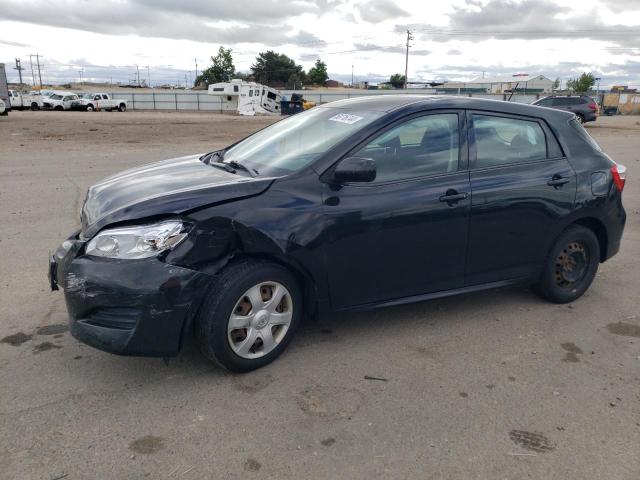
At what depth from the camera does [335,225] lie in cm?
357

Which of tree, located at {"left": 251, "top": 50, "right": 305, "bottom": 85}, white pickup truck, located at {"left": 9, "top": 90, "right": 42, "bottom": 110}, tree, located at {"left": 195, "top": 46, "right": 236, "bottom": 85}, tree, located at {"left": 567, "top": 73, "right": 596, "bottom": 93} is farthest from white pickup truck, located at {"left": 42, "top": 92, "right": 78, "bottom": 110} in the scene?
tree, located at {"left": 567, "top": 73, "right": 596, "bottom": 93}

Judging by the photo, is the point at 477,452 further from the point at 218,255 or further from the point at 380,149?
the point at 380,149

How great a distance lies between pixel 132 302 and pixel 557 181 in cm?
326

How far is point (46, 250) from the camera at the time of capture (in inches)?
230

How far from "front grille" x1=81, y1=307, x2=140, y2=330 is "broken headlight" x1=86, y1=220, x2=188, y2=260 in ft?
0.95

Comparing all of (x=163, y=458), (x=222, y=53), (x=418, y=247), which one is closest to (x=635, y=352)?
(x=418, y=247)

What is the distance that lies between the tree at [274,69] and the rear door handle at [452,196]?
103m

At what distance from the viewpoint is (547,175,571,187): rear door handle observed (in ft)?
14.4

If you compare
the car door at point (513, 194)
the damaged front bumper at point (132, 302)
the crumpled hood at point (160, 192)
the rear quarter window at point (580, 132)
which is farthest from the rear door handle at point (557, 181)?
the damaged front bumper at point (132, 302)

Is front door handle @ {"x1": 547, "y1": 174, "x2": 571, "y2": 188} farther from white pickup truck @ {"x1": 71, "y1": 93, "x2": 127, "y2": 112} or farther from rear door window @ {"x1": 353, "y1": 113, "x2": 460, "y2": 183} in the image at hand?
white pickup truck @ {"x1": 71, "y1": 93, "x2": 127, "y2": 112}

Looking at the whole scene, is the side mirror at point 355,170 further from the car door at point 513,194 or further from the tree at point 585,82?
the tree at point 585,82

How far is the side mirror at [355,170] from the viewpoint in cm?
353

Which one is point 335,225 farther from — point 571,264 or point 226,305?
point 571,264

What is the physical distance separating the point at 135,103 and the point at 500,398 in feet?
208
